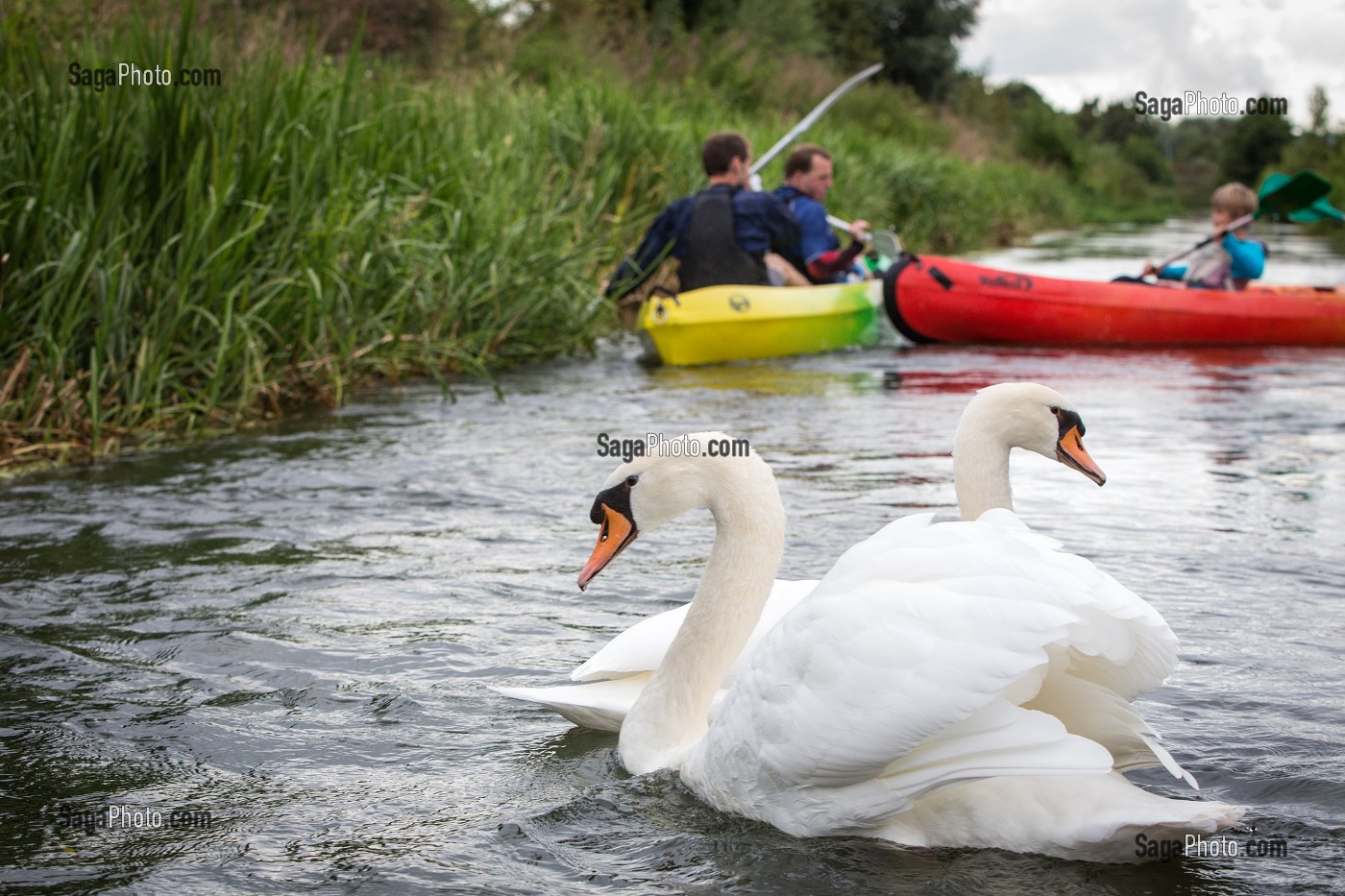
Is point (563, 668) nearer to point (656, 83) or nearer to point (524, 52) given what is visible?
point (656, 83)

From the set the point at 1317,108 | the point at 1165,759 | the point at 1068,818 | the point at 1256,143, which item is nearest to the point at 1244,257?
the point at 1165,759

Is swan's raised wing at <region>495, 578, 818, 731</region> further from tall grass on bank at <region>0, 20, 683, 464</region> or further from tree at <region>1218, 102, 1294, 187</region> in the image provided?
tree at <region>1218, 102, 1294, 187</region>

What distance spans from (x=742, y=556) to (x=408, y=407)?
4932 mm

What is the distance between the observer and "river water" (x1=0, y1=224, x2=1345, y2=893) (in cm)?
272

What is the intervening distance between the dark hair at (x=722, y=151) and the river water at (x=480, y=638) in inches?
105

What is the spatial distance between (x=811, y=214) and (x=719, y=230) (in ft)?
2.78

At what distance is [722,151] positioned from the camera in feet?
33.1

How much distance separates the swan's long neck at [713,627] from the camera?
3102mm

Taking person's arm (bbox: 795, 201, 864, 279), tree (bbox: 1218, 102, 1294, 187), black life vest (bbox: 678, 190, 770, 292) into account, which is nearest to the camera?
black life vest (bbox: 678, 190, 770, 292)

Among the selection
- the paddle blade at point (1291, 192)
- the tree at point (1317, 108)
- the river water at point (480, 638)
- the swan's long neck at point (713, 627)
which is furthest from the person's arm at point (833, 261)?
the tree at point (1317, 108)

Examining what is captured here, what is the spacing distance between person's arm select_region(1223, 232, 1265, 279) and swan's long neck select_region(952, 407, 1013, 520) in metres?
8.26

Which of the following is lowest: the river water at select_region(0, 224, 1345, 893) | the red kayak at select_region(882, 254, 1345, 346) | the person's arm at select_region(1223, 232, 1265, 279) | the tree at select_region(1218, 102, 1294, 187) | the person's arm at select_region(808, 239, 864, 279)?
the river water at select_region(0, 224, 1345, 893)

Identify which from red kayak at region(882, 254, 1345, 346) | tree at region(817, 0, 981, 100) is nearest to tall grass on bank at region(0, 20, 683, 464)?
red kayak at region(882, 254, 1345, 346)

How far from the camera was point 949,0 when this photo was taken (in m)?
43.2
